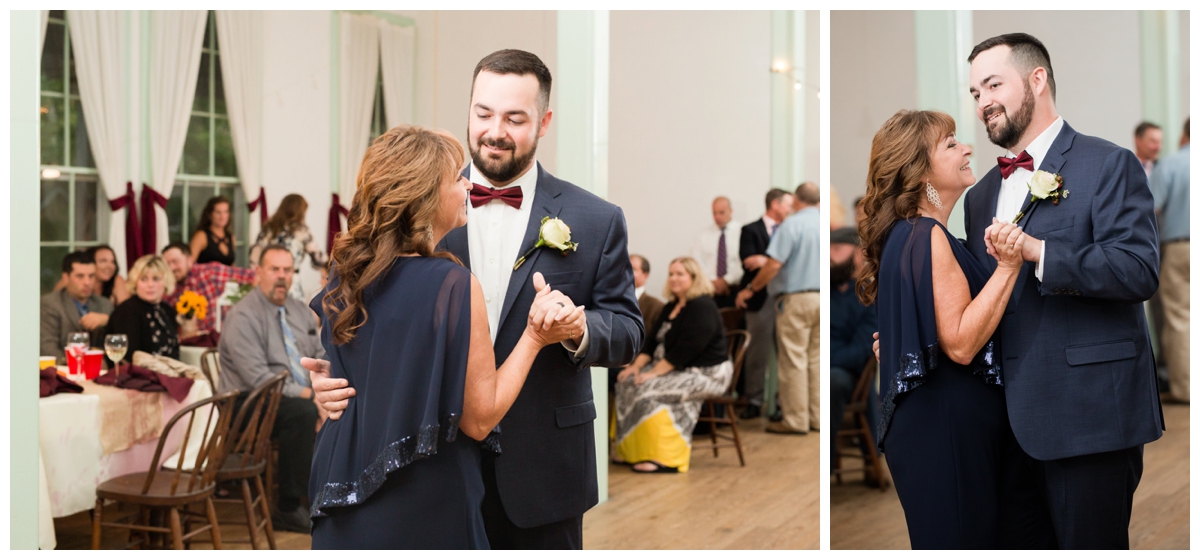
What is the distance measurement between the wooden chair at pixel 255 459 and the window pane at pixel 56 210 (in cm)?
86

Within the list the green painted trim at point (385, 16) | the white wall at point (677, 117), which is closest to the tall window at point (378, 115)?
the green painted trim at point (385, 16)

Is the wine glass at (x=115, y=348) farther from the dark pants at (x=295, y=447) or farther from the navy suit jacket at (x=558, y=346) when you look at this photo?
the navy suit jacket at (x=558, y=346)

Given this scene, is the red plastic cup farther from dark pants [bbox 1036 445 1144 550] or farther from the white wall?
dark pants [bbox 1036 445 1144 550]

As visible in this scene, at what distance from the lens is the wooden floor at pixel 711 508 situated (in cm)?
328

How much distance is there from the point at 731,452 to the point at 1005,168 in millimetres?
1991

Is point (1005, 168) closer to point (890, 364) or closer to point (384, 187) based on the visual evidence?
point (890, 364)

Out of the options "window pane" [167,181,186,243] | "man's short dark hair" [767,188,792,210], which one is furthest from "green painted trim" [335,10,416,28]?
"man's short dark hair" [767,188,792,210]

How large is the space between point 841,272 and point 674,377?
1396 millimetres

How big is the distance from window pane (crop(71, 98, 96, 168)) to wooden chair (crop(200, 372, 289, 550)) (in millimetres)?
983

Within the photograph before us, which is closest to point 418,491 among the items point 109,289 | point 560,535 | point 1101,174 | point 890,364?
point 560,535

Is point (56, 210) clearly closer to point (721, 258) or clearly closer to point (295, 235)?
point (295, 235)

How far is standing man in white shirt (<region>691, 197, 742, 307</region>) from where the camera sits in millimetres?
4152

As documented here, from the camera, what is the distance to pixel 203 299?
135 inches
